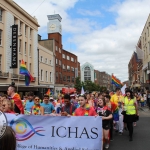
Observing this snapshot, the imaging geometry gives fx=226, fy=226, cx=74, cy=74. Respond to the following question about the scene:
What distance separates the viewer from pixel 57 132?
17.6 feet

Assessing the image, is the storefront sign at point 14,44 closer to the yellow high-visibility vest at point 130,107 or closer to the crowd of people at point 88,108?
the crowd of people at point 88,108

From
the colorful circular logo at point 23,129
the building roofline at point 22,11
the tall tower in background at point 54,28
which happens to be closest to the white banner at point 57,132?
the colorful circular logo at point 23,129

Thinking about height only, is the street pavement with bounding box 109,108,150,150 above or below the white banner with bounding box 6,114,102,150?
below

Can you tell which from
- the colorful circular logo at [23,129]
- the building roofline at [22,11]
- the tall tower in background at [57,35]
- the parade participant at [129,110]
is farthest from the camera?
the tall tower in background at [57,35]

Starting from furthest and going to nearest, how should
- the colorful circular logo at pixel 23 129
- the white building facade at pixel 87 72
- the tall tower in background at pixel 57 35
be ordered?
the white building facade at pixel 87 72 → the tall tower in background at pixel 57 35 → the colorful circular logo at pixel 23 129

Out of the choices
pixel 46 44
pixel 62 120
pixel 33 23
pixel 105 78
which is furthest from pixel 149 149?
pixel 105 78

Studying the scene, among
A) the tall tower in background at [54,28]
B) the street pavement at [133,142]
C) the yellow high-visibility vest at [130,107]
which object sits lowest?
the street pavement at [133,142]

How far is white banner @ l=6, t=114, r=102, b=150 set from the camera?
526 centimetres

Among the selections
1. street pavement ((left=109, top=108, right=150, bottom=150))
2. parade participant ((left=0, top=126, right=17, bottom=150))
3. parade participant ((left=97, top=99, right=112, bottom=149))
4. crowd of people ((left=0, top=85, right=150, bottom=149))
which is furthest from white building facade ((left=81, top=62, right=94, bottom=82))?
parade participant ((left=0, top=126, right=17, bottom=150))

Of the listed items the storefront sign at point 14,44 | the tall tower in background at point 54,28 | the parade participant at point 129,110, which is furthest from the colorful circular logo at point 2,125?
the tall tower in background at point 54,28

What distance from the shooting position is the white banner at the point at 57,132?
5.26 m

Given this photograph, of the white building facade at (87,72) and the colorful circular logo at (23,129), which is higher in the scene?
the white building facade at (87,72)

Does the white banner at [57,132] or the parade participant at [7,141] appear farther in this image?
the white banner at [57,132]

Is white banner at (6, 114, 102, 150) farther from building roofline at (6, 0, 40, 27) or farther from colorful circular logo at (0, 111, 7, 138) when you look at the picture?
building roofline at (6, 0, 40, 27)
